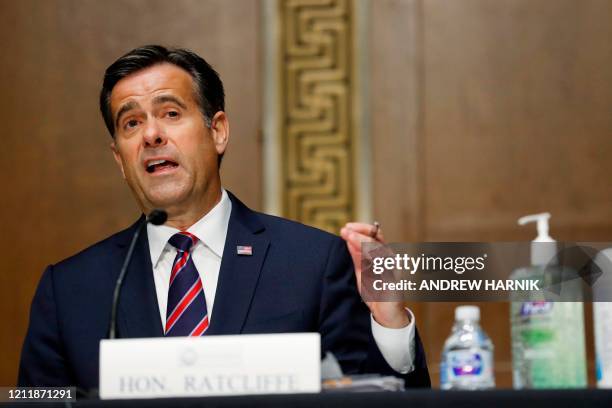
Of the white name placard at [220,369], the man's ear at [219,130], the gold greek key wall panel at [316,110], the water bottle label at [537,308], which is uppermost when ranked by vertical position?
the gold greek key wall panel at [316,110]

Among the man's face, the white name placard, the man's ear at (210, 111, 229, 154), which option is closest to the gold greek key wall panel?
the man's ear at (210, 111, 229, 154)

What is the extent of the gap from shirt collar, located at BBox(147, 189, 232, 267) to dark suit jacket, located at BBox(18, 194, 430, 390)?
22 mm

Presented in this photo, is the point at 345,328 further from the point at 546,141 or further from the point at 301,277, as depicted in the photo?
the point at 546,141

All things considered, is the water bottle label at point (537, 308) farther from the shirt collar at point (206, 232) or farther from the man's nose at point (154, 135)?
the man's nose at point (154, 135)

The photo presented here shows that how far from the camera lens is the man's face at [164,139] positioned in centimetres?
223

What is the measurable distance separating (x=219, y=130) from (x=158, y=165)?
0.75 feet

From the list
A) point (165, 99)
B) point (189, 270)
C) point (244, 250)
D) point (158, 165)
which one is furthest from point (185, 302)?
point (165, 99)

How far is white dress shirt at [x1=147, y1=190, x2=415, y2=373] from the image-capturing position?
1934mm

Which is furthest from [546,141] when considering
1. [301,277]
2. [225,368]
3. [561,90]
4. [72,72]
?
[225,368]

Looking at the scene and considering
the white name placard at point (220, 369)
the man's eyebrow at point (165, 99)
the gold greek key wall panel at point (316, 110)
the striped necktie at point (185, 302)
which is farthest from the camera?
the gold greek key wall panel at point (316, 110)

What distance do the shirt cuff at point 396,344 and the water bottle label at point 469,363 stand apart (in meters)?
0.31

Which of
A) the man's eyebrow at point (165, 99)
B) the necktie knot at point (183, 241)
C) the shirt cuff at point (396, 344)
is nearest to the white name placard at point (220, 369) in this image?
the shirt cuff at point (396, 344)

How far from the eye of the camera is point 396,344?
1.93m

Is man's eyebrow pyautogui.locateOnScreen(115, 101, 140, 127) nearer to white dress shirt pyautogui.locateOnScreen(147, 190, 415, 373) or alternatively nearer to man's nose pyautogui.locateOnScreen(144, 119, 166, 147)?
man's nose pyautogui.locateOnScreen(144, 119, 166, 147)
